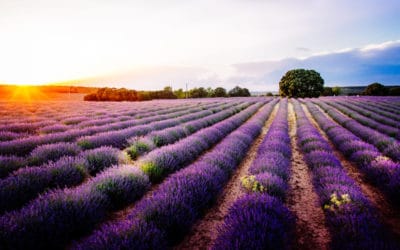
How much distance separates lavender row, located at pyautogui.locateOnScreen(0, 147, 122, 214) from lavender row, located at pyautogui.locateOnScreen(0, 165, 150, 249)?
0.93 ft

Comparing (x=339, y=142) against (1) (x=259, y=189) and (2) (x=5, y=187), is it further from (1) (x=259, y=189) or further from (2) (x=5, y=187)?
(2) (x=5, y=187)

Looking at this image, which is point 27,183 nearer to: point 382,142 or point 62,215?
point 62,215

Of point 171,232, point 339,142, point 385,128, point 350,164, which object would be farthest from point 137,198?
point 385,128

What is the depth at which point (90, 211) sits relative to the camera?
242 centimetres

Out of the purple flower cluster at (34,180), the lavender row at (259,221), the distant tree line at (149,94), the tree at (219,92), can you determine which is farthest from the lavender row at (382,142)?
the tree at (219,92)

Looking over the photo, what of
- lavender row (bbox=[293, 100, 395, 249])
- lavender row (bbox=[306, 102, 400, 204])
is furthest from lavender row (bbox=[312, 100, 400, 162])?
lavender row (bbox=[293, 100, 395, 249])

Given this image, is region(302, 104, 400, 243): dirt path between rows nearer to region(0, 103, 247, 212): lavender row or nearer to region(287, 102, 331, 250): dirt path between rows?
region(287, 102, 331, 250): dirt path between rows

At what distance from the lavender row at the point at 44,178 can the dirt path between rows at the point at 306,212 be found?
248 centimetres

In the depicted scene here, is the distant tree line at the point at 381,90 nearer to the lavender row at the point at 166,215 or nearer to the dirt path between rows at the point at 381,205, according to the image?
the dirt path between rows at the point at 381,205

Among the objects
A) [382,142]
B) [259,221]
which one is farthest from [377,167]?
[259,221]

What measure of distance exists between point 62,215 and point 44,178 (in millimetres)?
1277

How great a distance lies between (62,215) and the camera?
222 cm

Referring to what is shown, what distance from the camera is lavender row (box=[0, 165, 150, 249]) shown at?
6.30 ft

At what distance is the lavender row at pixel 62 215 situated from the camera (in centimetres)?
192
